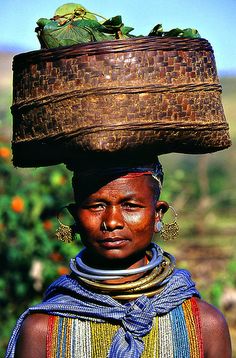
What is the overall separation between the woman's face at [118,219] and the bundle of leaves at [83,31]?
54 centimetres

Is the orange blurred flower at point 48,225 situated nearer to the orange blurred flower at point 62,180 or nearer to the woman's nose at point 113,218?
the orange blurred flower at point 62,180

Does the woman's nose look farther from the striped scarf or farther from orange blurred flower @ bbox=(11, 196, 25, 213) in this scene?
orange blurred flower @ bbox=(11, 196, 25, 213)

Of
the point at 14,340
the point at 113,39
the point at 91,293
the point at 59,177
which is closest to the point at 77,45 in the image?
the point at 113,39

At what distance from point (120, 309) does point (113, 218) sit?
350 mm

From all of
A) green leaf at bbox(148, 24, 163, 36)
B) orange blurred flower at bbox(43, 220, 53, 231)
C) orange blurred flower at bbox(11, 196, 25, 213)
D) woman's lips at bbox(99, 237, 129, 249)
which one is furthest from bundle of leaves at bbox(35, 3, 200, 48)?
orange blurred flower at bbox(43, 220, 53, 231)

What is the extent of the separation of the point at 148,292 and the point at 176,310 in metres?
0.14

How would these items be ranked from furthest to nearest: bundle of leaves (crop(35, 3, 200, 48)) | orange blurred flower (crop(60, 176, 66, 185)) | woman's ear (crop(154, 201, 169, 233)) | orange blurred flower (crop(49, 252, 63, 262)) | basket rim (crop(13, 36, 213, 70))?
orange blurred flower (crop(60, 176, 66, 185)) → orange blurred flower (crop(49, 252, 63, 262)) → woman's ear (crop(154, 201, 169, 233)) → bundle of leaves (crop(35, 3, 200, 48)) → basket rim (crop(13, 36, 213, 70))

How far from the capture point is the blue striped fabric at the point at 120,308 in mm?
3236

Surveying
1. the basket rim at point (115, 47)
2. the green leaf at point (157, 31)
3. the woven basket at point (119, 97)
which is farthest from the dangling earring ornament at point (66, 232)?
the green leaf at point (157, 31)

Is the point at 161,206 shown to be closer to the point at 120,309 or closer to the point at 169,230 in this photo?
the point at 169,230

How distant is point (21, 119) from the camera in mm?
3299

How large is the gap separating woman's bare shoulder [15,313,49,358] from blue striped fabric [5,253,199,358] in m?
0.03

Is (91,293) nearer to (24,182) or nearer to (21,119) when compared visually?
(21,119)

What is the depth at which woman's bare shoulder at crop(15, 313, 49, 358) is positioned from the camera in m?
3.31
